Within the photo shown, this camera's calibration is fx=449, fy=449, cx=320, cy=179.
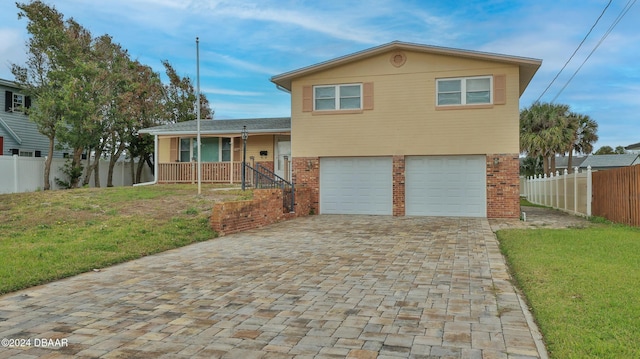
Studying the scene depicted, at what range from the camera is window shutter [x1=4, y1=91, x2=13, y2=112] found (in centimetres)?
2364

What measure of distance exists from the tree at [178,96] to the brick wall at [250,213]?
68.3ft

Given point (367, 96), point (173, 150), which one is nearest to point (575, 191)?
point (367, 96)

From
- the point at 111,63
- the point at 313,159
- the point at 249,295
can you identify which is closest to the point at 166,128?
the point at 111,63

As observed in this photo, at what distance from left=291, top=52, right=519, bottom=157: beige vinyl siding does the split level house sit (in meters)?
0.03

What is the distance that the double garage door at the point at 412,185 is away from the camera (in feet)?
51.6

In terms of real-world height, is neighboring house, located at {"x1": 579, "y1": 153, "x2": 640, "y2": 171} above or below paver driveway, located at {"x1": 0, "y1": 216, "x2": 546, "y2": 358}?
above

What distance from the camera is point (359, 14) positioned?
16.9 m

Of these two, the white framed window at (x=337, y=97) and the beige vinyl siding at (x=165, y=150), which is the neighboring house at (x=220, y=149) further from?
the white framed window at (x=337, y=97)

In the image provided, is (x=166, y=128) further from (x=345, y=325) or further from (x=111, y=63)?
(x=345, y=325)

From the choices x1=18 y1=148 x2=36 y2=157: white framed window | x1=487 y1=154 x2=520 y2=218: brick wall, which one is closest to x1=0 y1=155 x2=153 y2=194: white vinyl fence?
x1=18 y1=148 x2=36 y2=157: white framed window

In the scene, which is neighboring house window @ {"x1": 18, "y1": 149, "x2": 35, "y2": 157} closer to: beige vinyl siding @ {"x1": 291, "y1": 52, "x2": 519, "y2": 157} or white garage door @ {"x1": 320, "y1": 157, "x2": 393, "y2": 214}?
beige vinyl siding @ {"x1": 291, "y1": 52, "x2": 519, "y2": 157}

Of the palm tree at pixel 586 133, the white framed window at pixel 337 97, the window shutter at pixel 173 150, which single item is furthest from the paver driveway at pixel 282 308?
the palm tree at pixel 586 133

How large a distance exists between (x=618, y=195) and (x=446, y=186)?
5.16m

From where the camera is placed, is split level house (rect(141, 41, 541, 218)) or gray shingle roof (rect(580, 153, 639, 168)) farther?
gray shingle roof (rect(580, 153, 639, 168))
